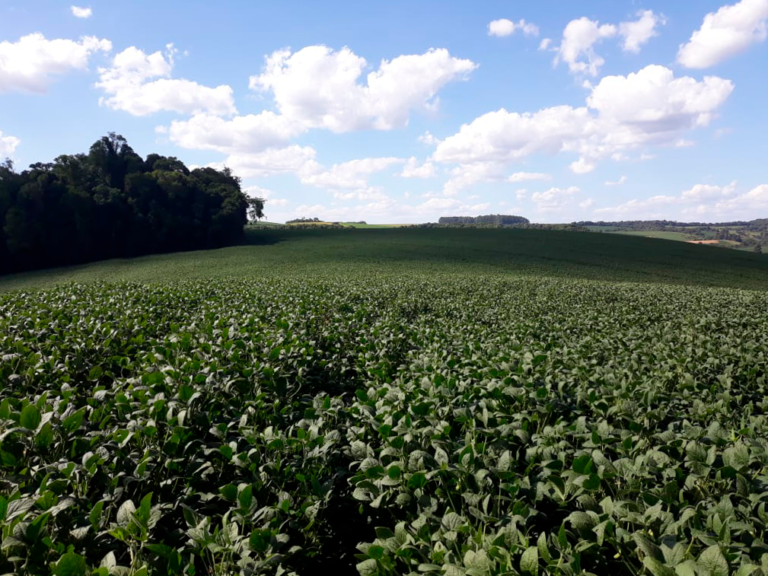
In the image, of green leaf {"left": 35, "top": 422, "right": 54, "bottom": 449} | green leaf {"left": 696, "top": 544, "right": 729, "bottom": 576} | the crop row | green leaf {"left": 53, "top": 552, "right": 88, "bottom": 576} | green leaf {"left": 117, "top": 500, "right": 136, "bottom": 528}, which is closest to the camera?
green leaf {"left": 696, "top": 544, "right": 729, "bottom": 576}

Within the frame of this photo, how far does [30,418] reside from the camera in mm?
3029

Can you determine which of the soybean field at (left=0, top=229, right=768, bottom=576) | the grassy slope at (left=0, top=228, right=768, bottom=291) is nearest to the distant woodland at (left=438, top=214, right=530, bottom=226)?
the grassy slope at (left=0, top=228, right=768, bottom=291)

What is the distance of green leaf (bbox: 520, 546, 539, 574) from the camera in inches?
77.6

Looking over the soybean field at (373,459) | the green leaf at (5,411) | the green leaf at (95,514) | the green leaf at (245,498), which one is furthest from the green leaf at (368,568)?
the green leaf at (5,411)

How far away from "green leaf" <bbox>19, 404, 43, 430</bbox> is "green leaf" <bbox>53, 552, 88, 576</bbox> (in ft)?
4.81

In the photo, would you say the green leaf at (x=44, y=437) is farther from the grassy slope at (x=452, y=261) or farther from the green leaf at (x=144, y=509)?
the grassy slope at (x=452, y=261)

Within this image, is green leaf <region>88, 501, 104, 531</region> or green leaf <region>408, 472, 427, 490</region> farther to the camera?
green leaf <region>408, 472, 427, 490</region>

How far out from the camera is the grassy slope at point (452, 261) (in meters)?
42.2

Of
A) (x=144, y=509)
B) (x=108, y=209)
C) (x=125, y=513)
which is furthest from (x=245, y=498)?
(x=108, y=209)

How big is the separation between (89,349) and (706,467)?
768cm

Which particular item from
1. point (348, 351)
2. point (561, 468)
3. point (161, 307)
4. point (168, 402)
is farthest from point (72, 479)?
point (161, 307)

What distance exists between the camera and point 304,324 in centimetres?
915

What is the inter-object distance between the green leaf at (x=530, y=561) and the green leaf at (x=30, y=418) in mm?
3311

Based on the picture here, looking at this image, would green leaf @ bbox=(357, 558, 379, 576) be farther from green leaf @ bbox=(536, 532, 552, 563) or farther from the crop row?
green leaf @ bbox=(536, 532, 552, 563)
